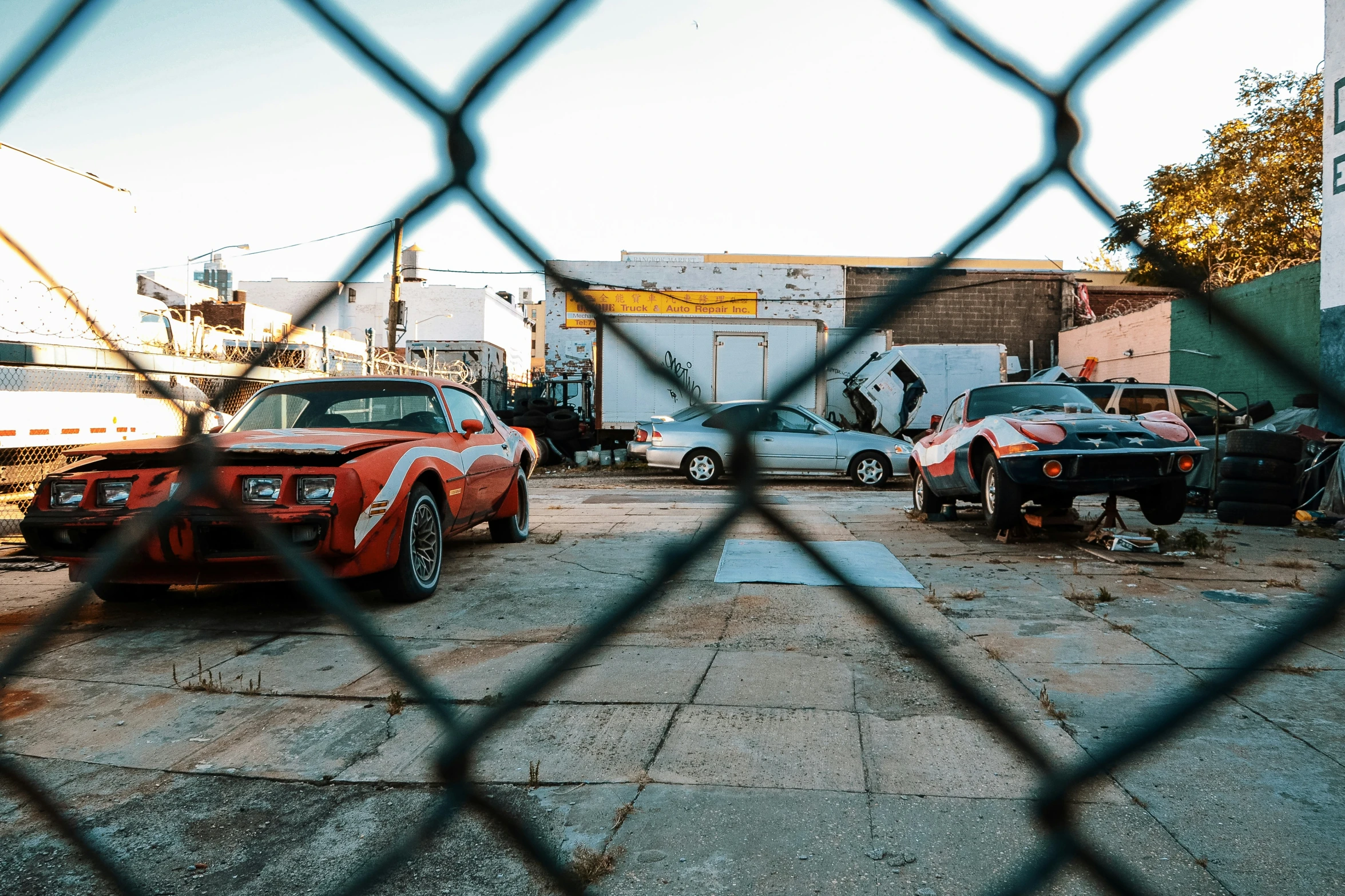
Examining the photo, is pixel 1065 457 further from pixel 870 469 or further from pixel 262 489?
pixel 870 469

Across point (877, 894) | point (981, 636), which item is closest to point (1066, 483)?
point (981, 636)

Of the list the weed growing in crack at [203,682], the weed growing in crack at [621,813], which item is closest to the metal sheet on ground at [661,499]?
the weed growing in crack at [203,682]

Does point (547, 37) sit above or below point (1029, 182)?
above

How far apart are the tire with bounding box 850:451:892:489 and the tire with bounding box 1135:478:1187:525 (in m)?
6.53

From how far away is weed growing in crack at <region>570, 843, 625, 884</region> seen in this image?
2127 mm

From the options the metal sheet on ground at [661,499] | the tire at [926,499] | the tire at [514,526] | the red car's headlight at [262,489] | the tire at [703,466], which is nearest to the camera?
the red car's headlight at [262,489]

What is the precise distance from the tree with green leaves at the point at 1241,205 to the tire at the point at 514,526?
5.09 m

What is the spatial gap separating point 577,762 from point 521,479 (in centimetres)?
492

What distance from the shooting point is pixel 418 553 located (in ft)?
17.0

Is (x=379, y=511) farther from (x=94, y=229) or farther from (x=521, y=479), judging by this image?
(x=521, y=479)

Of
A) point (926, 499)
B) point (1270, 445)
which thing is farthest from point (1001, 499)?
point (1270, 445)

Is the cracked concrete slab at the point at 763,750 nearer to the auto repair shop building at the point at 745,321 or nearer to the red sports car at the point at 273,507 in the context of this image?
the red sports car at the point at 273,507

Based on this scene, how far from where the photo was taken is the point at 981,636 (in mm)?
4402

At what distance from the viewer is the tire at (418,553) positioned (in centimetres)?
500
